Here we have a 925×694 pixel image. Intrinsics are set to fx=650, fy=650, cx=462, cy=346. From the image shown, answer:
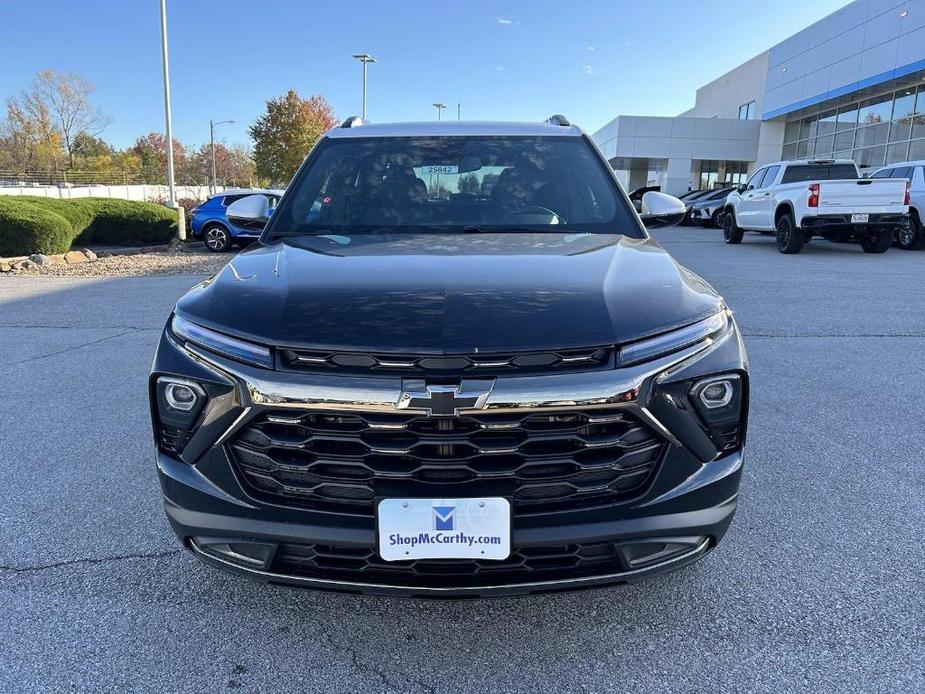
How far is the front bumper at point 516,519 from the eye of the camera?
5.72ft

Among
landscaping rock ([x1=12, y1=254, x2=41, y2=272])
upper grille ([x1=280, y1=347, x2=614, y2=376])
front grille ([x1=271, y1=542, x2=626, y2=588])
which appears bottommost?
landscaping rock ([x1=12, y1=254, x2=41, y2=272])

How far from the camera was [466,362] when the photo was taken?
175 centimetres

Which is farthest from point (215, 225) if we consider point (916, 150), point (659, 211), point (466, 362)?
point (916, 150)

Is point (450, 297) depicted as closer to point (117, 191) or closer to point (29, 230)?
point (29, 230)

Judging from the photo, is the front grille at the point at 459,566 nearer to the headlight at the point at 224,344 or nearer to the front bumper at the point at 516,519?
the front bumper at the point at 516,519

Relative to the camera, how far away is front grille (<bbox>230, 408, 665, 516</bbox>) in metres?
1.75

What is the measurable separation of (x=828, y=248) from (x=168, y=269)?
14.5m

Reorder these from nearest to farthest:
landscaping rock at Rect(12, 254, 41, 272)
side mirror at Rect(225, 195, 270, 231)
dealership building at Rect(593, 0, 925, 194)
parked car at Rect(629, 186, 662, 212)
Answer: side mirror at Rect(225, 195, 270, 231) → parked car at Rect(629, 186, 662, 212) → landscaping rock at Rect(12, 254, 41, 272) → dealership building at Rect(593, 0, 925, 194)

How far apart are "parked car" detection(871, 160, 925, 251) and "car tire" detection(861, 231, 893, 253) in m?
0.71

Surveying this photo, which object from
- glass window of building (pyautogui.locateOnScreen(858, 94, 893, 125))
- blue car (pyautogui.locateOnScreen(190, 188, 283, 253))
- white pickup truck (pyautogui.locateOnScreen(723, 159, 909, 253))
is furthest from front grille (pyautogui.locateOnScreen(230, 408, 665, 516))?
glass window of building (pyautogui.locateOnScreen(858, 94, 893, 125))

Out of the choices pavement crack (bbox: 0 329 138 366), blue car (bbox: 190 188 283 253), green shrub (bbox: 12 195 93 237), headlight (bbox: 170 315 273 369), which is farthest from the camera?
blue car (bbox: 190 188 283 253)

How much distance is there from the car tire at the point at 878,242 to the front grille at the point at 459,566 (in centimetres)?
1414

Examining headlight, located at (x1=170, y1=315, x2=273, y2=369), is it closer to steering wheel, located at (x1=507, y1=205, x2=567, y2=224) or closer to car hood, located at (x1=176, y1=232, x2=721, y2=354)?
car hood, located at (x1=176, y1=232, x2=721, y2=354)

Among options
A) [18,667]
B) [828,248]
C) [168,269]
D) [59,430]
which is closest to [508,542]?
[18,667]
